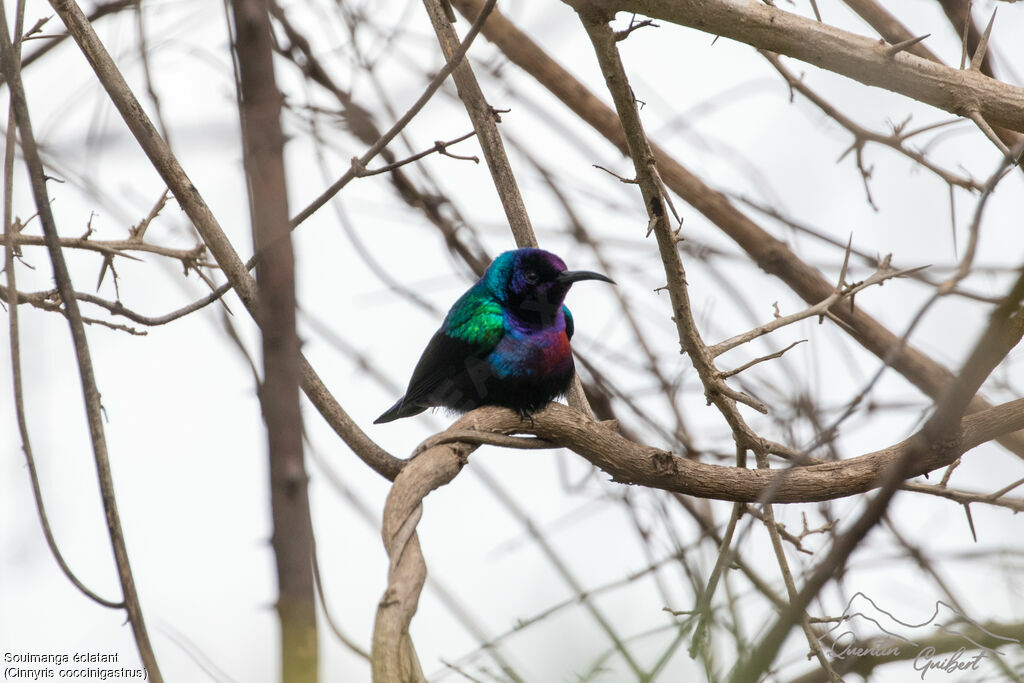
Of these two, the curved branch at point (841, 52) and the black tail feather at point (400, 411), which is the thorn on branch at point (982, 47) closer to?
the curved branch at point (841, 52)

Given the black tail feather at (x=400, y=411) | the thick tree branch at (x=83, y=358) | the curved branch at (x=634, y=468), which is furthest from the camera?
the black tail feather at (x=400, y=411)

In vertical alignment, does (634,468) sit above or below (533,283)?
below

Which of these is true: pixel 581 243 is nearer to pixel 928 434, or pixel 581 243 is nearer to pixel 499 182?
pixel 499 182

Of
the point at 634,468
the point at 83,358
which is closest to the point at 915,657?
the point at 634,468

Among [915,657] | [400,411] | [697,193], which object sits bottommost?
[915,657]

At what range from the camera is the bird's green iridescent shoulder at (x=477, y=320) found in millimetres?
3529

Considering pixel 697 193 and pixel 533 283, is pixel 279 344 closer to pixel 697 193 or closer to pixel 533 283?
pixel 533 283

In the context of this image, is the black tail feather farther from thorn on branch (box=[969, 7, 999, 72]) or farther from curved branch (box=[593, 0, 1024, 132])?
thorn on branch (box=[969, 7, 999, 72])

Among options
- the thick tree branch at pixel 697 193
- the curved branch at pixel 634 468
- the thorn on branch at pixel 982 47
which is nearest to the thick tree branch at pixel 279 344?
the curved branch at pixel 634 468

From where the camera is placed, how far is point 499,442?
8.50 feet

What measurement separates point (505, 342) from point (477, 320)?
160 millimetres

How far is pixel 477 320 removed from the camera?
357 centimetres

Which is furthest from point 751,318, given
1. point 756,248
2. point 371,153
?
point 371,153

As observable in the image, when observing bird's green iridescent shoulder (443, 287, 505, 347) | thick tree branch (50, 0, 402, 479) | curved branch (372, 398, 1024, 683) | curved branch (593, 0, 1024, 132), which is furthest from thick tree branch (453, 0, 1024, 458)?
thick tree branch (50, 0, 402, 479)
